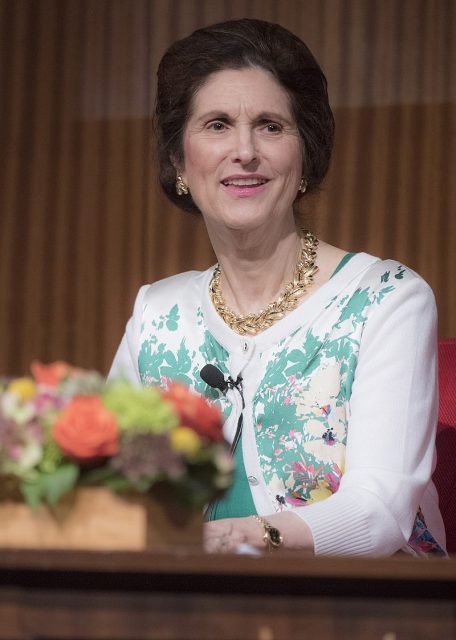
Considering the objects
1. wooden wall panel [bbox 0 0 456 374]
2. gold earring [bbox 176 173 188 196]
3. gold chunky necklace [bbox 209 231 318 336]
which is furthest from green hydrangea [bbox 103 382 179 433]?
wooden wall panel [bbox 0 0 456 374]

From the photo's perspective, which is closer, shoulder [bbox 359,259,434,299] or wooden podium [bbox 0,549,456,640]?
wooden podium [bbox 0,549,456,640]

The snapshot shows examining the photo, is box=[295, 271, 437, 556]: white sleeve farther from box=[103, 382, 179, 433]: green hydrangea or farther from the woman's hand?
box=[103, 382, 179, 433]: green hydrangea

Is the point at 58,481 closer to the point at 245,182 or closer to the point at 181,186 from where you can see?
the point at 245,182

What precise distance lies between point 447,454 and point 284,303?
1.51 ft

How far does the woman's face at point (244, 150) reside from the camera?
2.44m

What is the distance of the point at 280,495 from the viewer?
7.43 ft

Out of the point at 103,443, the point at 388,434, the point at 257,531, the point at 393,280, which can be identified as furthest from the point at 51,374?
the point at 393,280

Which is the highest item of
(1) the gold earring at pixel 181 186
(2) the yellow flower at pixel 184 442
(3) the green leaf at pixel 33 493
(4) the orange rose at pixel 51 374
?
(1) the gold earring at pixel 181 186

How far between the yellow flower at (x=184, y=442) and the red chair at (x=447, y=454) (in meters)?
1.33

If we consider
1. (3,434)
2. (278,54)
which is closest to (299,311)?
(278,54)

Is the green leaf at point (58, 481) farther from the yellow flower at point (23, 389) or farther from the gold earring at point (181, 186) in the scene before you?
the gold earring at point (181, 186)

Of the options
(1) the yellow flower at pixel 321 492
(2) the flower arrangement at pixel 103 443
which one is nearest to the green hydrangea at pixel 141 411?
(2) the flower arrangement at pixel 103 443

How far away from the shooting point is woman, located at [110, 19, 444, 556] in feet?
6.96

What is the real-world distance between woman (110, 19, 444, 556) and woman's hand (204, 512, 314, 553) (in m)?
0.12
